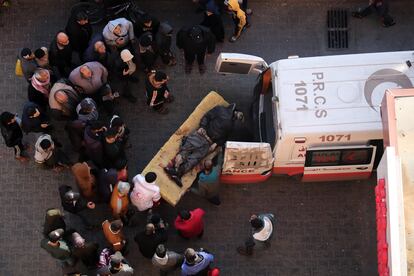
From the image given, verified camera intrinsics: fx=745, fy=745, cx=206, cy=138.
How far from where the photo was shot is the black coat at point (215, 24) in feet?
47.5

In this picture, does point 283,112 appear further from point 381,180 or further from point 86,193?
point 86,193

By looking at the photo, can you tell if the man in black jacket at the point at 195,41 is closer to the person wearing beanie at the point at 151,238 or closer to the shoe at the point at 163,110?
the shoe at the point at 163,110

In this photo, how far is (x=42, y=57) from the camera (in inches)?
519

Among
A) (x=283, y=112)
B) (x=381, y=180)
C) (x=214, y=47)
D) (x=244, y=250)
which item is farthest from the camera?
(x=214, y=47)

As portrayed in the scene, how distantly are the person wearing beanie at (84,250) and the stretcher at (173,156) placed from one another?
5.18 ft

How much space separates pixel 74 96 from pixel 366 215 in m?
5.76

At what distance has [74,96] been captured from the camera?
43.3ft

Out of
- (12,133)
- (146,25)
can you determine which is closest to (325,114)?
(146,25)

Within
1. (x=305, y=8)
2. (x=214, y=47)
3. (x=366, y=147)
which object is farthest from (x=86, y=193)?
(x=305, y=8)

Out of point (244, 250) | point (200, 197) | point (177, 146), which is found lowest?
point (244, 250)

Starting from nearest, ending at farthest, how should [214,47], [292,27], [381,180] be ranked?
[381,180] → [214,47] → [292,27]

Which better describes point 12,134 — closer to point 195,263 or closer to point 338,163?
point 195,263

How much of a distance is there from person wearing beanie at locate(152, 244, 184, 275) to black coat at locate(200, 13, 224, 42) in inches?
185

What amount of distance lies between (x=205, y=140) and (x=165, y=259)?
2.46 m
